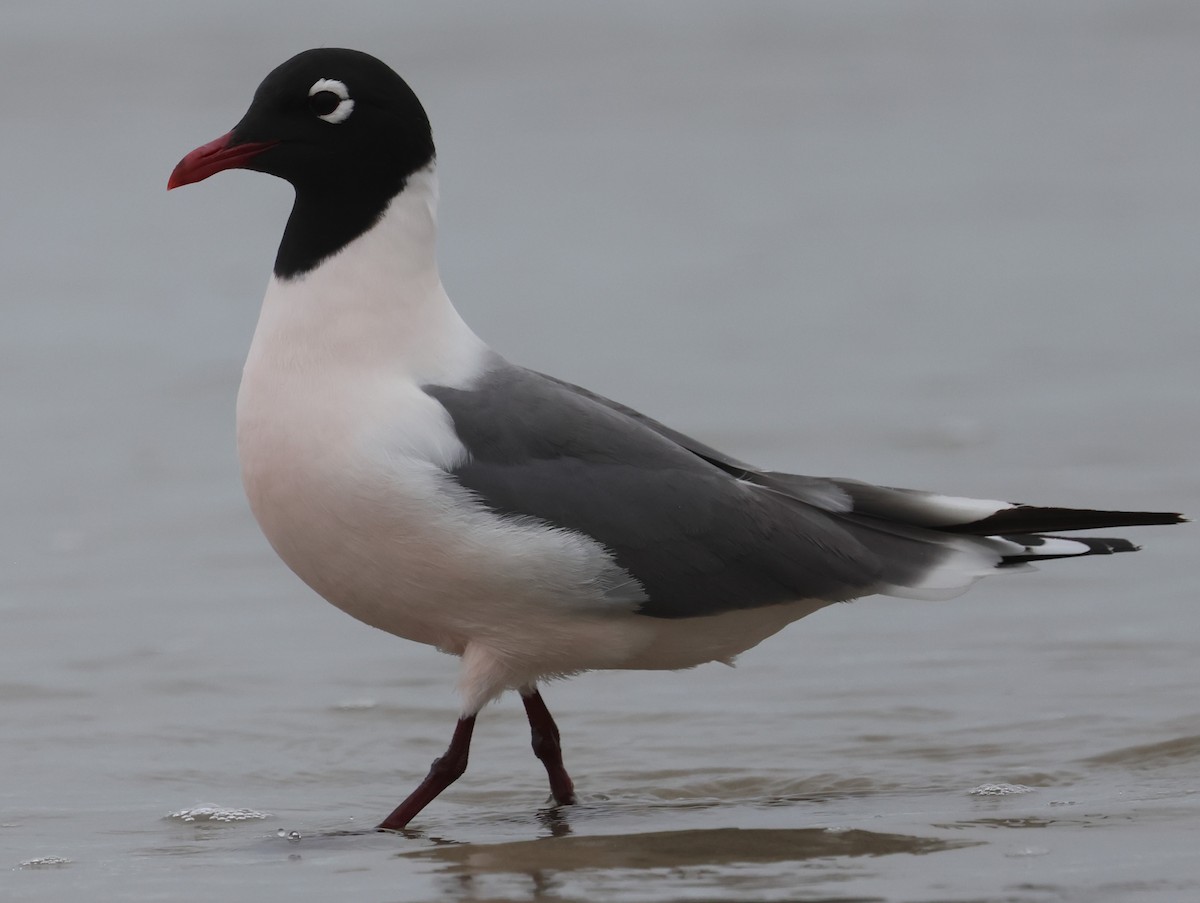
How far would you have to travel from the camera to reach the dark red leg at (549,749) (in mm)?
5129

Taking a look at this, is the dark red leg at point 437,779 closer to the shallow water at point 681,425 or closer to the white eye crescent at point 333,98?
the shallow water at point 681,425

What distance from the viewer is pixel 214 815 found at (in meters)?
5.03

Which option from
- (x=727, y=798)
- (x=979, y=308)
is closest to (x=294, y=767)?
(x=727, y=798)

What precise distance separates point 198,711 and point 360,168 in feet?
6.92

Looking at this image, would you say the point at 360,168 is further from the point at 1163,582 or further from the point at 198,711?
the point at 1163,582

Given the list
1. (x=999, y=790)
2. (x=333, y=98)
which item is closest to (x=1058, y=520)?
(x=999, y=790)

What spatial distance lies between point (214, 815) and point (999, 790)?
1.93 metres

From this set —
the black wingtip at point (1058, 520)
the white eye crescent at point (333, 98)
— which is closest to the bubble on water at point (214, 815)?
the white eye crescent at point (333, 98)

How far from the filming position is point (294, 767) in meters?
5.68

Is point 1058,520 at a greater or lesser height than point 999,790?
greater

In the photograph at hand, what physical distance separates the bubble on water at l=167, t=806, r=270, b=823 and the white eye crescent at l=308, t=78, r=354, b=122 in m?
1.71

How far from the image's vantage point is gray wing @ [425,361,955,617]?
467cm

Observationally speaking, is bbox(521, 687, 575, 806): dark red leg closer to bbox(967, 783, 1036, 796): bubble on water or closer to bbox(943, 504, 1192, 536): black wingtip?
bbox(967, 783, 1036, 796): bubble on water

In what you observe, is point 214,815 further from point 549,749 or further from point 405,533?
point 405,533
